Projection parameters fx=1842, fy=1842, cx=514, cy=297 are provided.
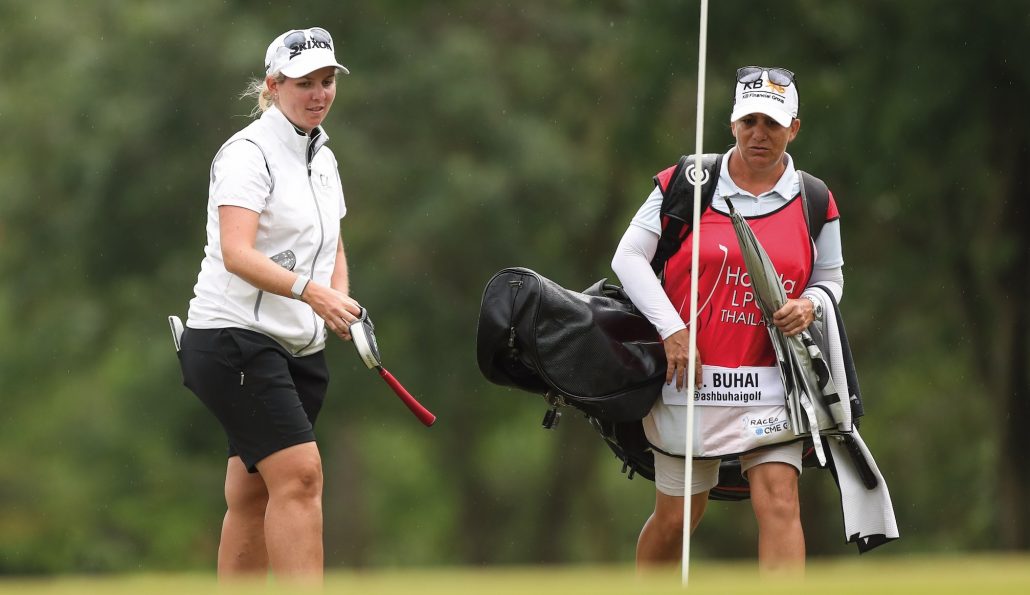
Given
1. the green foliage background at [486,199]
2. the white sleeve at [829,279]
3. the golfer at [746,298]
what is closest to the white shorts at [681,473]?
the golfer at [746,298]

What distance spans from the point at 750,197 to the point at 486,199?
1360cm

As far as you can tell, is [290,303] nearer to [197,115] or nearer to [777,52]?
[777,52]

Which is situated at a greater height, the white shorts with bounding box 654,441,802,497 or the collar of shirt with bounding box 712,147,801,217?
the collar of shirt with bounding box 712,147,801,217

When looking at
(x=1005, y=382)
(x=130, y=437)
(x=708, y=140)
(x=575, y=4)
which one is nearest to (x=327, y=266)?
(x=708, y=140)

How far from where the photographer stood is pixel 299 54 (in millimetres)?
6238

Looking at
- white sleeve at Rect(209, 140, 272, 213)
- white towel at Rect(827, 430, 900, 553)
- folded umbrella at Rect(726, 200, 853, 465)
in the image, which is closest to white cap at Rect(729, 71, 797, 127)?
folded umbrella at Rect(726, 200, 853, 465)

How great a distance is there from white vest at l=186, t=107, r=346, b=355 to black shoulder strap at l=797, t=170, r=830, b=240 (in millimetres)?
1651

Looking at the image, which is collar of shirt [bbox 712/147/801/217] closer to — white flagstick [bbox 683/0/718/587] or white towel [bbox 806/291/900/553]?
white flagstick [bbox 683/0/718/587]

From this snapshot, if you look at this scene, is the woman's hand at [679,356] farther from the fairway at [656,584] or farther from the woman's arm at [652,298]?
the fairway at [656,584]

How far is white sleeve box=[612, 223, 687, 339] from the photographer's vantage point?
6441 mm

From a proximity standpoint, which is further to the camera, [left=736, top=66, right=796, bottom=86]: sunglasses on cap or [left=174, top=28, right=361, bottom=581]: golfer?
[left=736, top=66, right=796, bottom=86]: sunglasses on cap

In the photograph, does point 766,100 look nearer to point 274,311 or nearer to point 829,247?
point 829,247

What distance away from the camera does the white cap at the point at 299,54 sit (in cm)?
623

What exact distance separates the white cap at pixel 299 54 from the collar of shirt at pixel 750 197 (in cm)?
136
